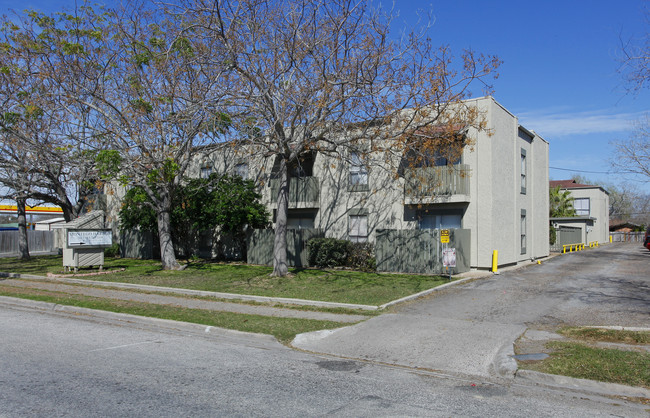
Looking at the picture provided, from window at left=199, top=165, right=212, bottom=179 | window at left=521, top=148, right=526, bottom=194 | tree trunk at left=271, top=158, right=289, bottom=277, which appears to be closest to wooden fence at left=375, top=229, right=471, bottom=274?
tree trunk at left=271, top=158, right=289, bottom=277

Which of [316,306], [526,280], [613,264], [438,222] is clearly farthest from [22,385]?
[613,264]

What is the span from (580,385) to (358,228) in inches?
662

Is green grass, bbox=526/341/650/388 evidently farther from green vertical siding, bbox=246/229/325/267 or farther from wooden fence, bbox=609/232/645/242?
wooden fence, bbox=609/232/645/242

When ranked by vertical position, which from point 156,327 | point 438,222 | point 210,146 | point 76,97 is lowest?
point 156,327

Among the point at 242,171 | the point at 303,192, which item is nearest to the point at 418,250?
the point at 303,192

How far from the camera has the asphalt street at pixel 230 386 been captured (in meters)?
5.58

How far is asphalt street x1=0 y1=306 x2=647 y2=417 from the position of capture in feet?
18.3

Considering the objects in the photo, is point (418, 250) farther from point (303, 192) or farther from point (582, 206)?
point (582, 206)

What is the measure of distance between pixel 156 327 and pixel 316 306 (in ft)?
13.1

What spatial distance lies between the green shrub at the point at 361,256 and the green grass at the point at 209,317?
10149mm

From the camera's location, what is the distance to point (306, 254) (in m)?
23.1

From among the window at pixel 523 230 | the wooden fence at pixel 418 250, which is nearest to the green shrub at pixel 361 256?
the wooden fence at pixel 418 250

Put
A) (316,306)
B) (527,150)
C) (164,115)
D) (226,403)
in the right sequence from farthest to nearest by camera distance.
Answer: (527,150), (164,115), (316,306), (226,403)

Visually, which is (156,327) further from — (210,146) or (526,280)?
(526,280)
